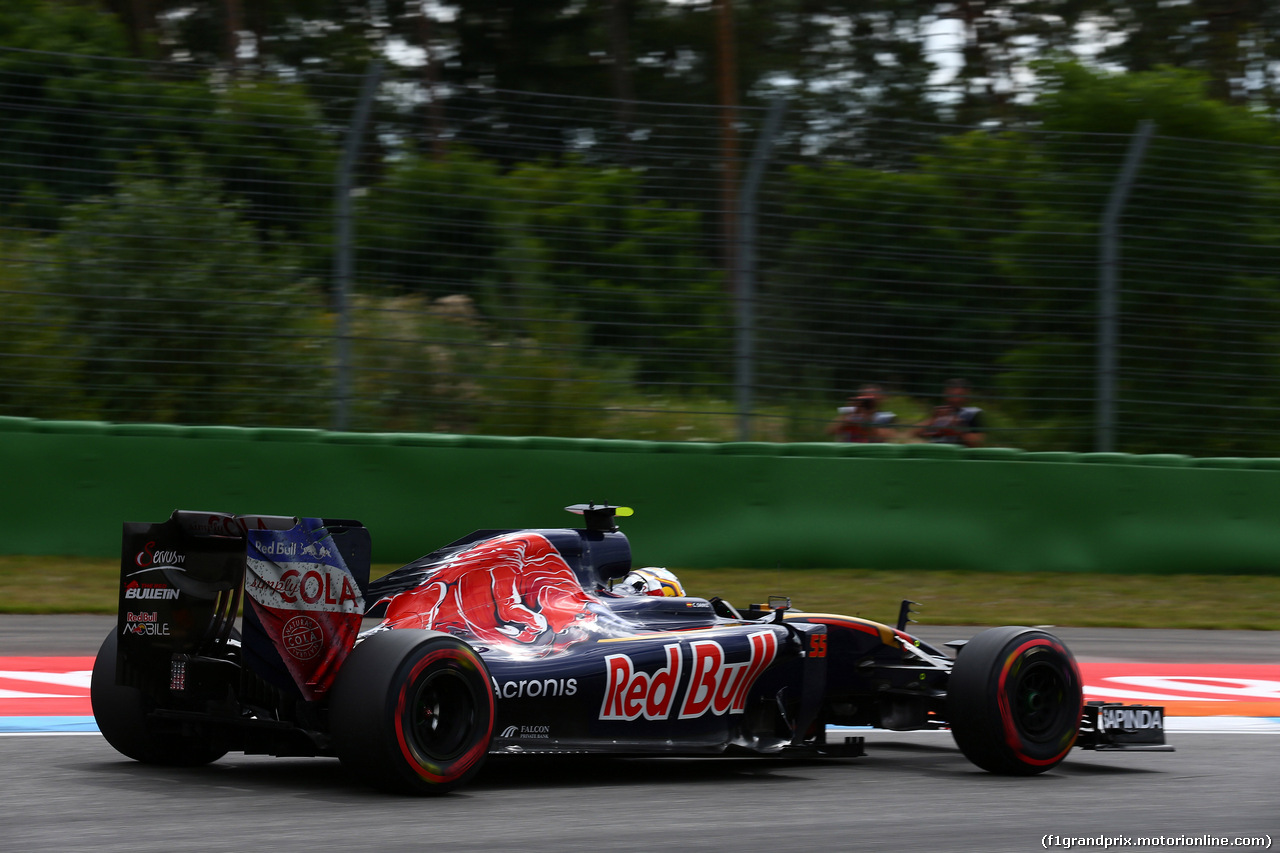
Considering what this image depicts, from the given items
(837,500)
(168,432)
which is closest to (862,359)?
(837,500)

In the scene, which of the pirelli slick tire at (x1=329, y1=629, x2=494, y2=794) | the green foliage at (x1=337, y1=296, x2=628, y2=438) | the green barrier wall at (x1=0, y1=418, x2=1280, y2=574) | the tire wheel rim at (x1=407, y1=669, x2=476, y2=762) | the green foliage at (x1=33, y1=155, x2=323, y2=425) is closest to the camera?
the pirelli slick tire at (x1=329, y1=629, x2=494, y2=794)

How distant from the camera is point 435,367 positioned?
11586 mm

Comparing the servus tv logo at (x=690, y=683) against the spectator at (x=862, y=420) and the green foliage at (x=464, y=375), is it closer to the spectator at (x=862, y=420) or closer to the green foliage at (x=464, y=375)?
the green foliage at (x=464, y=375)

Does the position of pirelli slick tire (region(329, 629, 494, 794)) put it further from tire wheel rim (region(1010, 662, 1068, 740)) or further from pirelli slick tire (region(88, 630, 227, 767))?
tire wheel rim (region(1010, 662, 1068, 740))

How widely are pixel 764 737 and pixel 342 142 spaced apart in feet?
22.0

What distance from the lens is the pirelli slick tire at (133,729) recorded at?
18.0 feet

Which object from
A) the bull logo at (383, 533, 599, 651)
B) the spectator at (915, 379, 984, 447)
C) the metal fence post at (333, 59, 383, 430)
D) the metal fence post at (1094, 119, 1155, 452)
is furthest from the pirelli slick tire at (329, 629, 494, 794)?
the metal fence post at (1094, 119, 1155, 452)

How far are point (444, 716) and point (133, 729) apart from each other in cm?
126

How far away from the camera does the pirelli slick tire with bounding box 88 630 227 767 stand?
5.50m

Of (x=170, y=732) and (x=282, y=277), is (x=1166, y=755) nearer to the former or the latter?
(x=170, y=732)

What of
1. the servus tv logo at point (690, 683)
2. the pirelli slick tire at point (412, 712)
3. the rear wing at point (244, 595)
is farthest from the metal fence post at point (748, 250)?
the pirelli slick tire at point (412, 712)

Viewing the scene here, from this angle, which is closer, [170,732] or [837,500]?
[170,732]

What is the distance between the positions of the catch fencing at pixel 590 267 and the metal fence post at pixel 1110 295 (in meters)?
0.02

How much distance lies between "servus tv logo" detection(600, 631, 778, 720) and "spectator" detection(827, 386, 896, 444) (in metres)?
6.32
